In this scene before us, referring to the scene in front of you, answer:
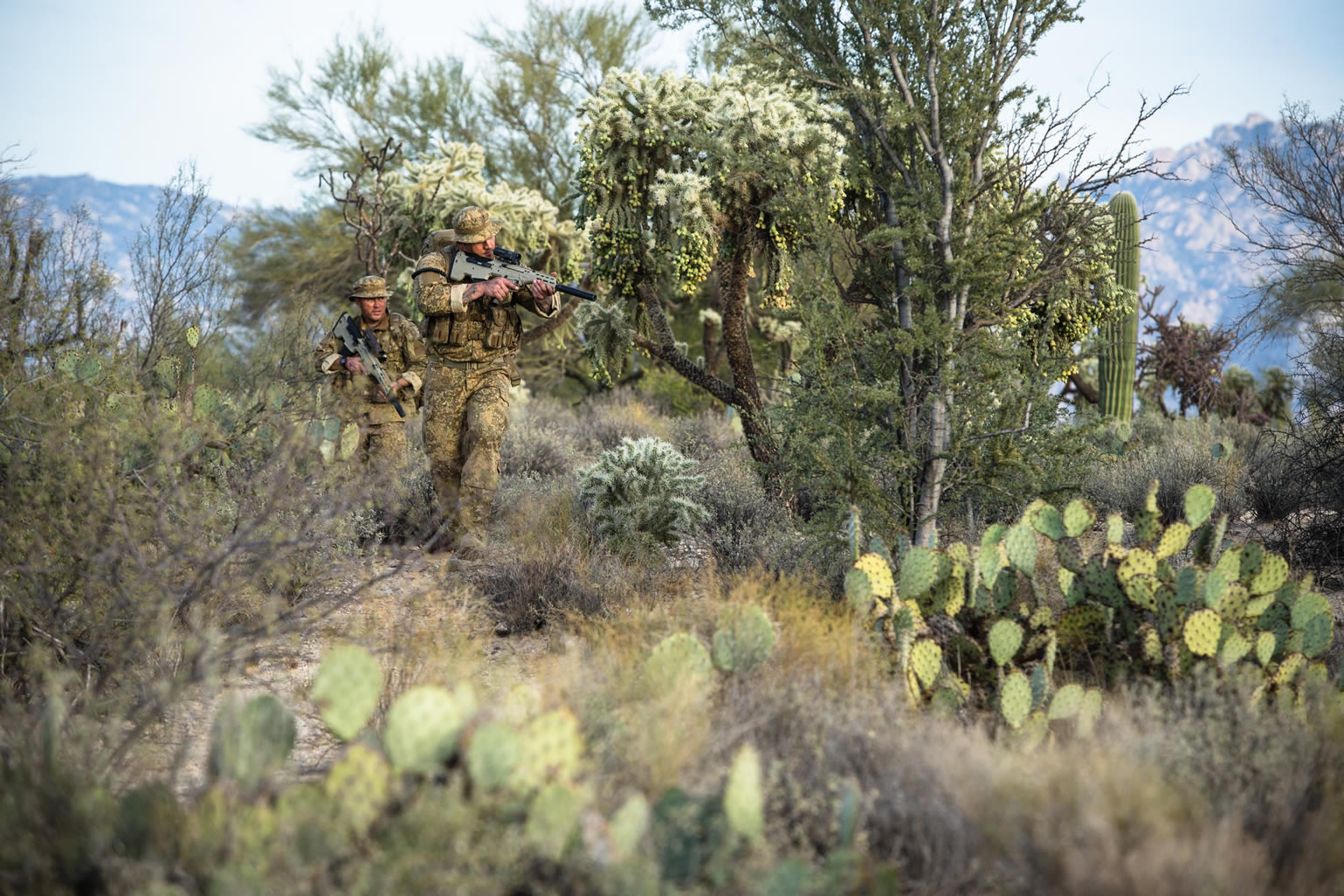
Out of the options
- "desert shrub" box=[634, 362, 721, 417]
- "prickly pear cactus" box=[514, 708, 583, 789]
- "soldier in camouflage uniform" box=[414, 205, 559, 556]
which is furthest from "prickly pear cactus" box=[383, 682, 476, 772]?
"desert shrub" box=[634, 362, 721, 417]

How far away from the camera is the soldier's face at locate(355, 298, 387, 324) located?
6.53m

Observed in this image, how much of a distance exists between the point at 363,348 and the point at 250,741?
4.43m

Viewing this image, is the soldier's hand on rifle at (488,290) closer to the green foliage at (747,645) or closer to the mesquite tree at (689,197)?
the mesquite tree at (689,197)

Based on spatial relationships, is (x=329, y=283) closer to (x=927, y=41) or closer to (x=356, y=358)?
(x=356, y=358)

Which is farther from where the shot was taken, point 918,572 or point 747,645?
point 918,572

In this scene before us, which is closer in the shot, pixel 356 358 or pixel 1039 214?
pixel 1039 214

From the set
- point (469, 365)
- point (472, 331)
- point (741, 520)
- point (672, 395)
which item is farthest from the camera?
point (672, 395)

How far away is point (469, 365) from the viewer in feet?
20.8

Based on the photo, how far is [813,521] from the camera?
16.5ft

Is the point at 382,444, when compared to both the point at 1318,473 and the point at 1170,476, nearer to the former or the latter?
the point at 1318,473

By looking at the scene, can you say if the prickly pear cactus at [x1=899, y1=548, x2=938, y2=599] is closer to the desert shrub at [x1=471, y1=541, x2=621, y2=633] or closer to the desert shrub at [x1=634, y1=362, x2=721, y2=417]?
the desert shrub at [x1=471, y1=541, x2=621, y2=633]

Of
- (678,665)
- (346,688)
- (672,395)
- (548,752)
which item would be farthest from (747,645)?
(672,395)

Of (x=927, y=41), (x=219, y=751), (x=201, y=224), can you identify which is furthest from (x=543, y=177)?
(x=219, y=751)

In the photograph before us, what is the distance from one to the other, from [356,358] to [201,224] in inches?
89.1
